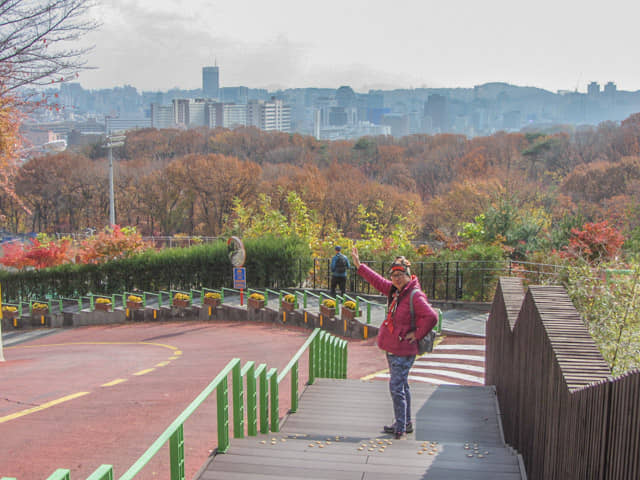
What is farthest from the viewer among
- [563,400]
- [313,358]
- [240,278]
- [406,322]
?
[240,278]

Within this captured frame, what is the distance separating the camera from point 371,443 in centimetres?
620

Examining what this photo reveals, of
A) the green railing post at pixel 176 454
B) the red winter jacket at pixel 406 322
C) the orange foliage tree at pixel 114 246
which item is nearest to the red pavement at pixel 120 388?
the green railing post at pixel 176 454

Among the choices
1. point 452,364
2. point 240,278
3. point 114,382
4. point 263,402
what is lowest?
point 452,364

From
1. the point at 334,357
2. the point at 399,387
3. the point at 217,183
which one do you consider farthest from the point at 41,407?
the point at 217,183

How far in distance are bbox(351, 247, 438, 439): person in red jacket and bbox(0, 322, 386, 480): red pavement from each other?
1.96m

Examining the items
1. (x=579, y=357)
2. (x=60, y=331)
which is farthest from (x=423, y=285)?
(x=579, y=357)

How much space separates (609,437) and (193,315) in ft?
68.6

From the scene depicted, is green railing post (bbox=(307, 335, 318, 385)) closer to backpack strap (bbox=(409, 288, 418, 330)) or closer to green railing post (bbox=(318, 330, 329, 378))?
green railing post (bbox=(318, 330, 329, 378))

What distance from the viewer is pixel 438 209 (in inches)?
2162

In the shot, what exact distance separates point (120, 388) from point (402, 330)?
6103 mm

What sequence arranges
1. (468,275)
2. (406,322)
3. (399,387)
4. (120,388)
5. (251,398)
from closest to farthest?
(251,398) → (406,322) → (399,387) → (120,388) → (468,275)

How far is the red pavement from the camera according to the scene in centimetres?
704

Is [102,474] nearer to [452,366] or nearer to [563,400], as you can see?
[563,400]

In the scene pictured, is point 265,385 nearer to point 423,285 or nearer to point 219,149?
point 423,285
